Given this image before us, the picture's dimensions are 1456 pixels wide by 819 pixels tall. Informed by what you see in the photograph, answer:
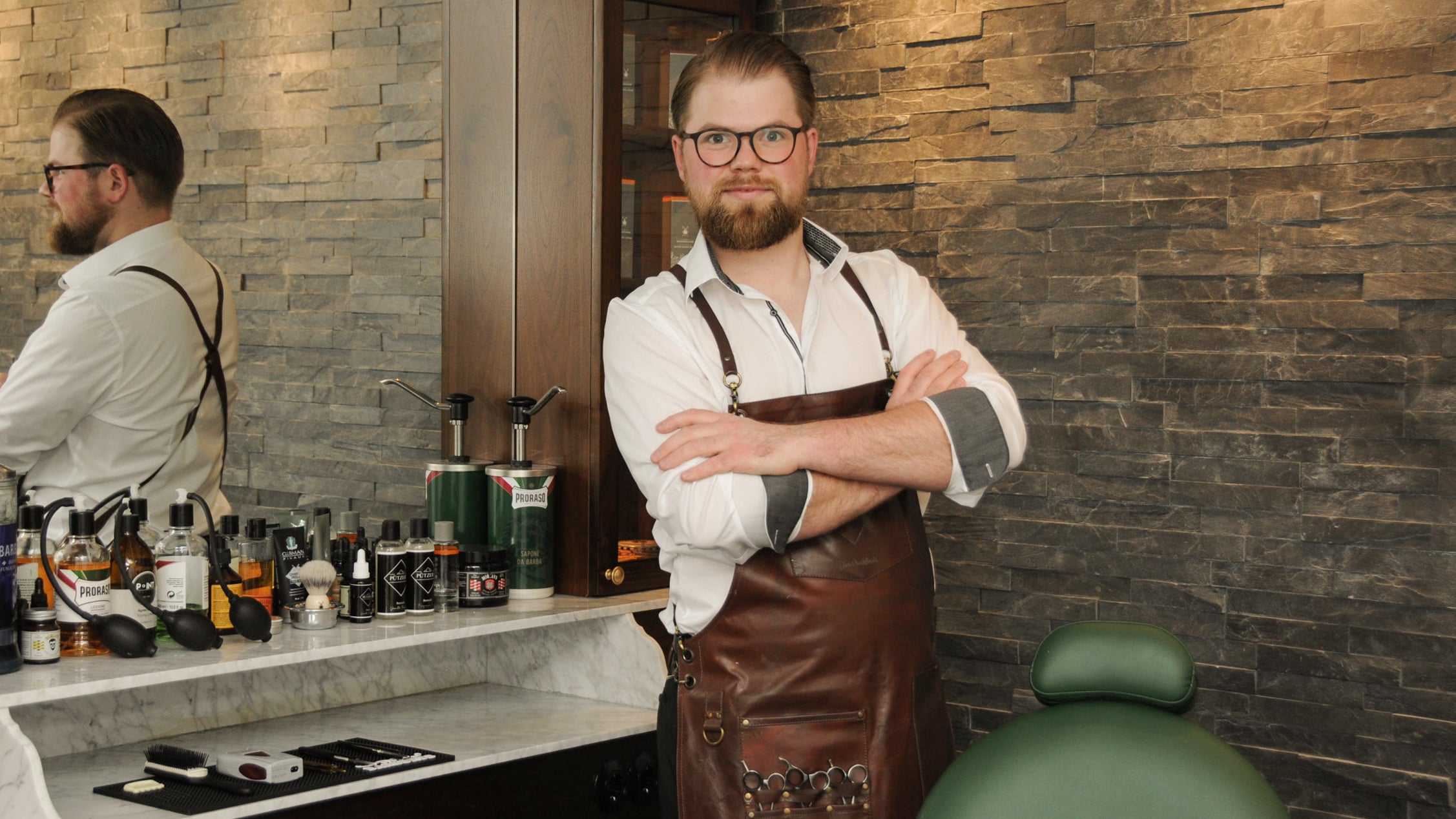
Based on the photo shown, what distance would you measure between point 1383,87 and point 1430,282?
37cm

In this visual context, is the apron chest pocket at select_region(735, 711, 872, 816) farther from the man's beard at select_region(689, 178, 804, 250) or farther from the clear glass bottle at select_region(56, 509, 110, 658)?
the clear glass bottle at select_region(56, 509, 110, 658)

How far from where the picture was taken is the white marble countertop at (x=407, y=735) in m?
2.21

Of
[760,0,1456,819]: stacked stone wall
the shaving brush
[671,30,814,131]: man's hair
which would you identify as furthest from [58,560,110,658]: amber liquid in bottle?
[760,0,1456,819]: stacked stone wall

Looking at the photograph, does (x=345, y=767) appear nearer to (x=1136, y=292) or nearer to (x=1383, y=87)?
(x=1136, y=292)

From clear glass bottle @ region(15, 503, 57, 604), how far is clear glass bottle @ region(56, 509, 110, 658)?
25 mm

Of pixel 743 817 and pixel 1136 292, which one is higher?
pixel 1136 292

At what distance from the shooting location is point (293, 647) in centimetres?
238

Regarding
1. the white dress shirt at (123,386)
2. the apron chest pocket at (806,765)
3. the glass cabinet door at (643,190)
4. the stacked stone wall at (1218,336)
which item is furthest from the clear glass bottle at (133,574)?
the stacked stone wall at (1218,336)

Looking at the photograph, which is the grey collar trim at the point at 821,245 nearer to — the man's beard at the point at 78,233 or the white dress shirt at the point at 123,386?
the white dress shirt at the point at 123,386

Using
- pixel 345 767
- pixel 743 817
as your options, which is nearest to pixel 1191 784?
pixel 743 817

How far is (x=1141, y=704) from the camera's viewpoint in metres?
1.80

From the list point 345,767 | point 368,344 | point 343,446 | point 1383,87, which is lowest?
point 345,767

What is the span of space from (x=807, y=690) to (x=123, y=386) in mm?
1327

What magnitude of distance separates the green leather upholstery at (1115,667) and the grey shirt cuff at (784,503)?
1.23 feet
